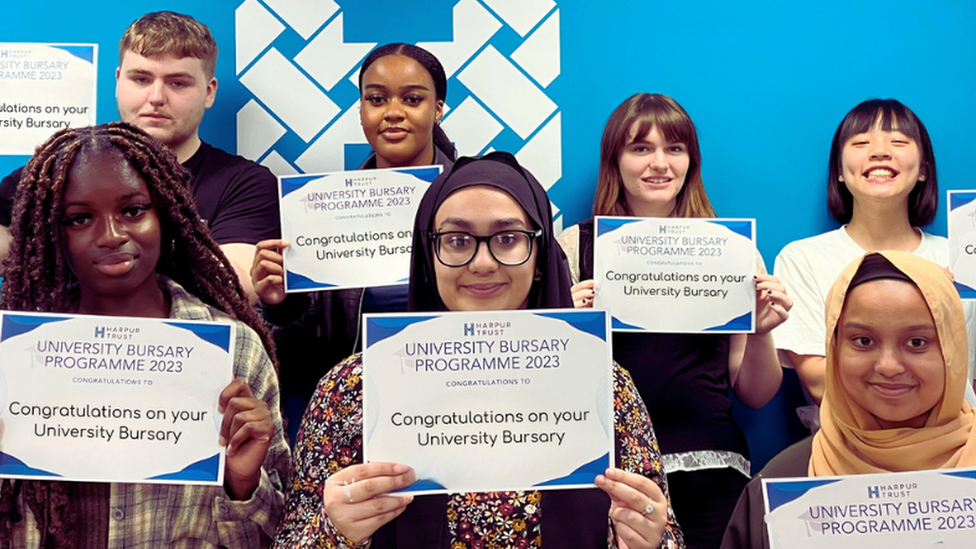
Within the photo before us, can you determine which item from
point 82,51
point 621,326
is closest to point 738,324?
point 621,326

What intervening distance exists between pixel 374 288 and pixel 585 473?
1.37 meters

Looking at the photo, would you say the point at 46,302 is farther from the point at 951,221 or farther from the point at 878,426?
the point at 951,221

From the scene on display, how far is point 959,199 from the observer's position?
110 inches

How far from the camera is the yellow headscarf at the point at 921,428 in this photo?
→ 1969mm

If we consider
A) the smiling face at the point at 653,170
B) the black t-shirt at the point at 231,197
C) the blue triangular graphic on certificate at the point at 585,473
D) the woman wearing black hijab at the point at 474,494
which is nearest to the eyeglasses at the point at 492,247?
the woman wearing black hijab at the point at 474,494

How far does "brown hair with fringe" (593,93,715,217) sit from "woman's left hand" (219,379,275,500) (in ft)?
5.78

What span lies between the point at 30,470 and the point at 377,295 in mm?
1302

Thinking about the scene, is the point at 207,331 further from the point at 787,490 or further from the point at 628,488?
the point at 787,490

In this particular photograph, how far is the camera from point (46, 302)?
187cm

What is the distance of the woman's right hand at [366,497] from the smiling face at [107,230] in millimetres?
673

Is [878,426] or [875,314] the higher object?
[875,314]

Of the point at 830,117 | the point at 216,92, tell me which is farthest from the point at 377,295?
the point at 830,117

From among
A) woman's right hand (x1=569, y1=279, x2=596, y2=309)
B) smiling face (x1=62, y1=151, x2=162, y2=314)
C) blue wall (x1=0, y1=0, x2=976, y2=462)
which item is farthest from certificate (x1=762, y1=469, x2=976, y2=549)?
blue wall (x1=0, y1=0, x2=976, y2=462)

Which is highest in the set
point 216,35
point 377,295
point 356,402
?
point 216,35
